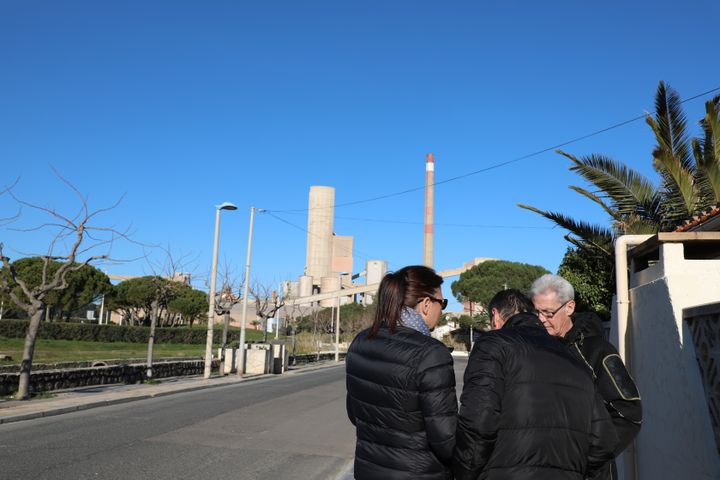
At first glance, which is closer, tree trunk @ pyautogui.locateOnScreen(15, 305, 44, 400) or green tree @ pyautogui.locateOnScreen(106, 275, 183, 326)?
tree trunk @ pyautogui.locateOnScreen(15, 305, 44, 400)

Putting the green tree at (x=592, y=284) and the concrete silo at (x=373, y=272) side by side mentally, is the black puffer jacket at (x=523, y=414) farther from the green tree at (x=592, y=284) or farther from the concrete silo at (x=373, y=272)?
the concrete silo at (x=373, y=272)

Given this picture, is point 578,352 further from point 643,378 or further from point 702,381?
point 643,378

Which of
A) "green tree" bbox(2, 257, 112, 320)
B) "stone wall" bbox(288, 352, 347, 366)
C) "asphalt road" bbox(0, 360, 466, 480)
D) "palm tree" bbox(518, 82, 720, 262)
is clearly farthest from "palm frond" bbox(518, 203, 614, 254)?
"green tree" bbox(2, 257, 112, 320)

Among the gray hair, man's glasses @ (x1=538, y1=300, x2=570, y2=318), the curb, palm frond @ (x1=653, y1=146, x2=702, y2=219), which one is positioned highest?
palm frond @ (x1=653, y1=146, x2=702, y2=219)

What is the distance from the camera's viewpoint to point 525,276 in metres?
69.2

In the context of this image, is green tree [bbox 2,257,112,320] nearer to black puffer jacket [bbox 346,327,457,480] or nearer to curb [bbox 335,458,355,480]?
curb [bbox 335,458,355,480]

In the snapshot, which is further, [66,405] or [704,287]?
[66,405]

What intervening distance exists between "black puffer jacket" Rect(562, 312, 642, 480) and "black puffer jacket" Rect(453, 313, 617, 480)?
0.25 metres

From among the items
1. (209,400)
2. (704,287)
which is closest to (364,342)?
(704,287)

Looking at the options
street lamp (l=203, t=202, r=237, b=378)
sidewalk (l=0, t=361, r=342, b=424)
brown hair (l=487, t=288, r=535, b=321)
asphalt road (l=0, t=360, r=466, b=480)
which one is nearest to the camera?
brown hair (l=487, t=288, r=535, b=321)

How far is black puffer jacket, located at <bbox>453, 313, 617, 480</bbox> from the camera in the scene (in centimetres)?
256

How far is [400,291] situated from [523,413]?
78 centimetres

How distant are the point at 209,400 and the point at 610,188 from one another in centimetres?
1155

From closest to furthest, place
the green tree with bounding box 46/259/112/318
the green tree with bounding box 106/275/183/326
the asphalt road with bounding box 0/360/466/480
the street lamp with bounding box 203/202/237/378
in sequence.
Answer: the asphalt road with bounding box 0/360/466/480 → the street lamp with bounding box 203/202/237/378 → the green tree with bounding box 46/259/112/318 → the green tree with bounding box 106/275/183/326
